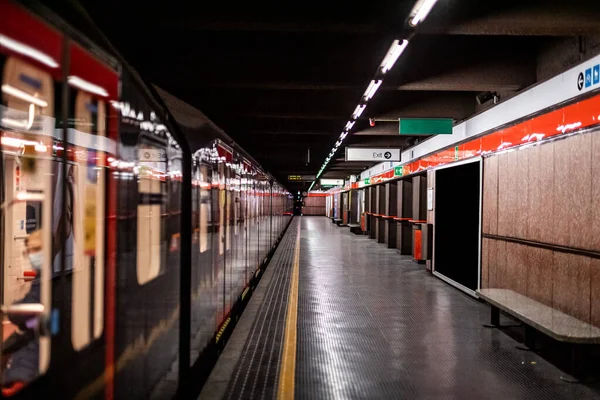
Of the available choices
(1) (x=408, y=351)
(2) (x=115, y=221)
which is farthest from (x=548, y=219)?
(2) (x=115, y=221)

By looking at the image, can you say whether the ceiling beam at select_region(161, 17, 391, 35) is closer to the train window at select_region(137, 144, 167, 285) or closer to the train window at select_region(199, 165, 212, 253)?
the train window at select_region(199, 165, 212, 253)

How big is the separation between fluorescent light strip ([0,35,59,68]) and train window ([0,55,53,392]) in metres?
0.03

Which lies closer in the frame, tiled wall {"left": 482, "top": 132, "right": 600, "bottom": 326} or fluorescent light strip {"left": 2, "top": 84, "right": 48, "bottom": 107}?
fluorescent light strip {"left": 2, "top": 84, "right": 48, "bottom": 107}

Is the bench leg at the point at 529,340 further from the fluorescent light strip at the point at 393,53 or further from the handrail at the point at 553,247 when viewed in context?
the fluorescent light strip at the point at 393,53

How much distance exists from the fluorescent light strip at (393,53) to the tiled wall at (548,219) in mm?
2188

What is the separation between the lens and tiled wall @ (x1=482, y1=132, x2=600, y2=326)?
514cm

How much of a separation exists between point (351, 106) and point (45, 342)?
762 centimetres

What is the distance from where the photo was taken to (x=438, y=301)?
26.6 feet

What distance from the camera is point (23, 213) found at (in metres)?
7.84

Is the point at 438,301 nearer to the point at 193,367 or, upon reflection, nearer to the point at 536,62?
the point at 536,62

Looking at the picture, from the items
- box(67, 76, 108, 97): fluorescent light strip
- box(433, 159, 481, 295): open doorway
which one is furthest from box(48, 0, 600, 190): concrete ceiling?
box(67, 76, 108, 97): fluorescent light strip

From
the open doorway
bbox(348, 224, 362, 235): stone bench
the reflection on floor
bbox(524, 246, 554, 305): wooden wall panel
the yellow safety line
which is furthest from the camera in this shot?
bbox(348, 224, 362, 235): stone bench

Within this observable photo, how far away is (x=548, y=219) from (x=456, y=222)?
4.85m

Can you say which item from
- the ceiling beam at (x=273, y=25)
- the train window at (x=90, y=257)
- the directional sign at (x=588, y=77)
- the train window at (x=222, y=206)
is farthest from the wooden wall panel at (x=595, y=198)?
the train window at (x=90, y=257)
